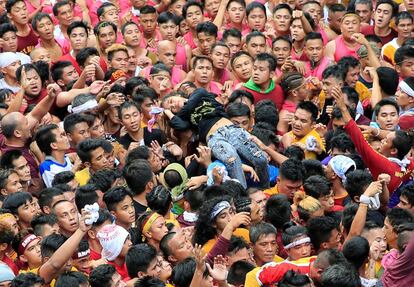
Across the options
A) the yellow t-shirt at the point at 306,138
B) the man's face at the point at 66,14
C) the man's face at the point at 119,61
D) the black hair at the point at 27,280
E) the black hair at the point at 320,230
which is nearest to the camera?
the black hair at the point at 27,280

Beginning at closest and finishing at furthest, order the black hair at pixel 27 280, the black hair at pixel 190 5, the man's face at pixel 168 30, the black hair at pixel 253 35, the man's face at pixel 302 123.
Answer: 1. the black hair at pixel 27 280
2. the man's face at pixel 302 123
3. the black hair at pixel 253 35
4. the man's face at pixel 168 30
5. the black hair at pixel 190 5

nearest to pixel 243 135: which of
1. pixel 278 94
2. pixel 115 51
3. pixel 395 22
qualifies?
pixel 278 94

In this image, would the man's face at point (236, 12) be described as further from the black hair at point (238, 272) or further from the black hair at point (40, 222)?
the black hair at point (238, 272)

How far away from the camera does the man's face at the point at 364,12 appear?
16359 millimetres

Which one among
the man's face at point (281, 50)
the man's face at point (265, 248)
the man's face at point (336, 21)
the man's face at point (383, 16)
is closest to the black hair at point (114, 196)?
the man's face at point (265, 248)

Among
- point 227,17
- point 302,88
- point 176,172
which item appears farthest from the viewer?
point 227,17

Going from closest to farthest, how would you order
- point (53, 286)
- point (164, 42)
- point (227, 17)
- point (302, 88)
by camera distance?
point (53, 286) < point (302, 88) < point (164, 42) < point (227, 17)

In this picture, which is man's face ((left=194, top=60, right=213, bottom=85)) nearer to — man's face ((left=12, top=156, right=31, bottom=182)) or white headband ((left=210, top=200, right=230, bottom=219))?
man's face ((left=12, top=156, right=31, bottom=182))

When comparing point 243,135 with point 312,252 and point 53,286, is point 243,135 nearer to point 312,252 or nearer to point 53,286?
point 312,252

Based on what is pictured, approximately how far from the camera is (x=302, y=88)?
14.1m

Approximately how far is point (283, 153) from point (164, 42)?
2.94 metres

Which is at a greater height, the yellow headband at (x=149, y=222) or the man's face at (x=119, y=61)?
the yellow headband at (x=149, y=222)

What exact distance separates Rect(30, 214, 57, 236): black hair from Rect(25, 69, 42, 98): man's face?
3.07m

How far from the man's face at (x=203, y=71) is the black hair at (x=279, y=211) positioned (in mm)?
3347
